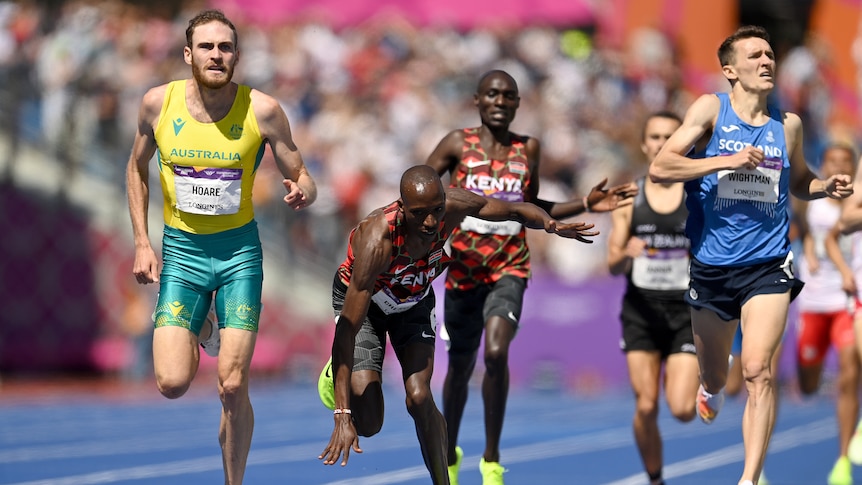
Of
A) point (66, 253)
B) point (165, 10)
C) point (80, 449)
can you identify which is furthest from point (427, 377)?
point (165, 10)

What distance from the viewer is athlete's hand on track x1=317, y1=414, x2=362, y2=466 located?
6.89 meters

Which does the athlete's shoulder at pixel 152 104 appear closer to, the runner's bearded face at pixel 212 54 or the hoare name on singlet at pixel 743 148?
the runner's bearded face at pixel 212 54

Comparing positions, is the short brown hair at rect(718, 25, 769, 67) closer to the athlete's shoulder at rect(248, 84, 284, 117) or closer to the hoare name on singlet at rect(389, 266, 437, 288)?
the hoare name on singlet at rect(389, 266, 437, 288)

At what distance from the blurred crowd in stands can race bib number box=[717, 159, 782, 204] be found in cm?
1126

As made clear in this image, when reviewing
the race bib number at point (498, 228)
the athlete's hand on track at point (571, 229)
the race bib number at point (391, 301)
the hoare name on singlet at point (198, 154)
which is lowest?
the race bib number at point (391, 301)

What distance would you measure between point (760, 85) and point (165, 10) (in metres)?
19.7

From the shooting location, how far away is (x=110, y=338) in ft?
67.7

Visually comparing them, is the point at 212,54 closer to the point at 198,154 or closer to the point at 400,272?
the point at 198,154

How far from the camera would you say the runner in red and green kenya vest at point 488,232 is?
9734 mm

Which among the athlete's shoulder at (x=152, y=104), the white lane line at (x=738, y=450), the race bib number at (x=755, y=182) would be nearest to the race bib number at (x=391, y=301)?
the athlete's shoulder at (x=152, y=104)

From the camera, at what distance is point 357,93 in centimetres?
2338

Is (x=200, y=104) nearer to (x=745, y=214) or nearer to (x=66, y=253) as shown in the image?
(x=745, y=214)

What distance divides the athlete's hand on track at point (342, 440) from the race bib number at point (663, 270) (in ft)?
12.8

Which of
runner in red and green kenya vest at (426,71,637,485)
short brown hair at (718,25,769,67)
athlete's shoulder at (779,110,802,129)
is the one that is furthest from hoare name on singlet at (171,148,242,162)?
athlete's shoulder at (779,110,802,129)
